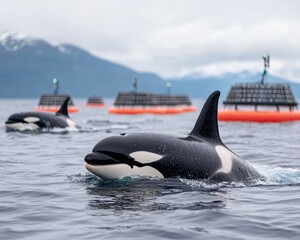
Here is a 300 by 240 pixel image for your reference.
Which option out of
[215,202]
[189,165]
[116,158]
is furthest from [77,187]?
[215,202]

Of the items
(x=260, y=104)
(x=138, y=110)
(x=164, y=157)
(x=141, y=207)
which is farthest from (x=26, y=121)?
(x=138, y=110)

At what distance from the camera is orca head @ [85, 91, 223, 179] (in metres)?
12.5

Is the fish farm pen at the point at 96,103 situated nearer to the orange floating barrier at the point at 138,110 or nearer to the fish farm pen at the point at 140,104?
the fish farm pen at the point at 140,104

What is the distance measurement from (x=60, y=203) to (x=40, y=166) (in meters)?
6.62

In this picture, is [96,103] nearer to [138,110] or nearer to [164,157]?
[138,110]

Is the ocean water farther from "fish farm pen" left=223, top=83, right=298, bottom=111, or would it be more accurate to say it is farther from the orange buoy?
"fish farm pen" left=223, top=83, right=298, bottom=111

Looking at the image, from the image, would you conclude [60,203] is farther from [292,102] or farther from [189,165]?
[292,102]

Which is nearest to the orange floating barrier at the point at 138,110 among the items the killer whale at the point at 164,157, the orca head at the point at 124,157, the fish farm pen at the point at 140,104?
the fish farm pen at the point at 140,104

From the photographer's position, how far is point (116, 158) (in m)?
12.5

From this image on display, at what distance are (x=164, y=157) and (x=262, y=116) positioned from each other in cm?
4326

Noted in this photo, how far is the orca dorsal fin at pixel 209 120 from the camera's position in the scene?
1299 centimetres

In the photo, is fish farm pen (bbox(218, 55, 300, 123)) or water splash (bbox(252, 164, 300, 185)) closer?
water splash (bbox(252, 164, 300, 185))

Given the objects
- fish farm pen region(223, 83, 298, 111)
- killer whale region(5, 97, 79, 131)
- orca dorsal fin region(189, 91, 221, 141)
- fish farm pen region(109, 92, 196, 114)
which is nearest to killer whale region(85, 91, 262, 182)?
orca dorsal fin region(189, 91, 221, 141)

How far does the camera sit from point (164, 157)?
1267 cm
